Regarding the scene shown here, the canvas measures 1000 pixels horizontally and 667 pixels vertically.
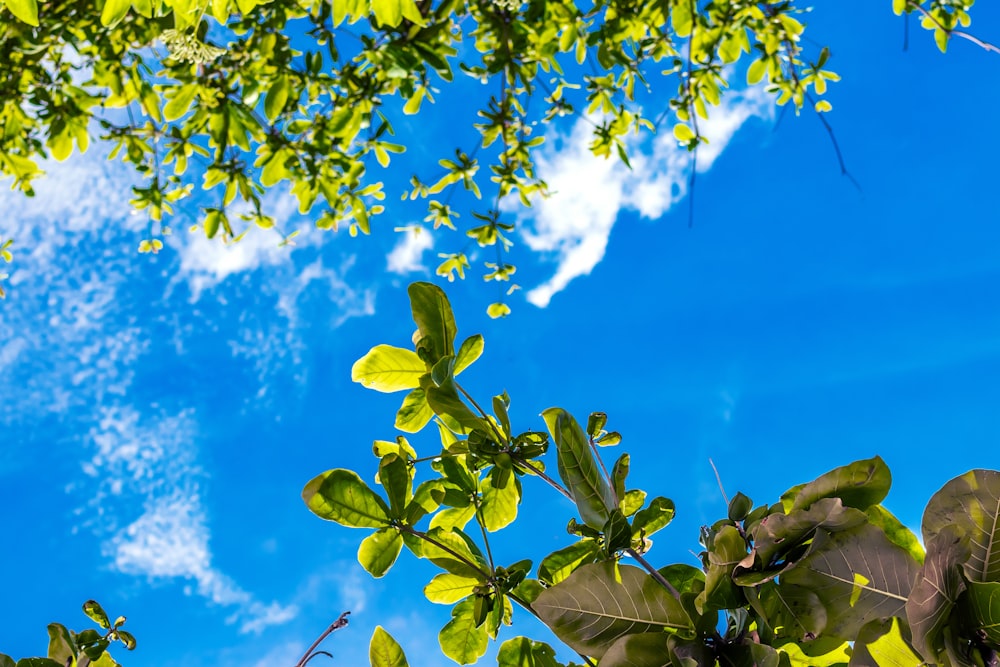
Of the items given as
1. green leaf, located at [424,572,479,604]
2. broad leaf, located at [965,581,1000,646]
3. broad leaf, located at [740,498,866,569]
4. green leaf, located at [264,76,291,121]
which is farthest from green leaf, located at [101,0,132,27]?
broad leaf, located at [965,581,1000,646]

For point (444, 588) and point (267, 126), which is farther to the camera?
point (267, 126)

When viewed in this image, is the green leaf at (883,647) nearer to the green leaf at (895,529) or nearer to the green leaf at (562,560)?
the green leaf at (895,529)

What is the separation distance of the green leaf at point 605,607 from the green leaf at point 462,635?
29 centimetres

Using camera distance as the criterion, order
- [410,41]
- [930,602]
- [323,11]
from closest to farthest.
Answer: [930,602]
[410,41]
[323,11]

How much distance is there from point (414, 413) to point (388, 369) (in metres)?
0.08

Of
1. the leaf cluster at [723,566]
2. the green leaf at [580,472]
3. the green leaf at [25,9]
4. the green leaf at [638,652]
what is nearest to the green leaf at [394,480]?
the leaf cluster at [723,566]

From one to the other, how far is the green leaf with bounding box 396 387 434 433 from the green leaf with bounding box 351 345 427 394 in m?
0.02

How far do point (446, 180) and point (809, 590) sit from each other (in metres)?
3.47

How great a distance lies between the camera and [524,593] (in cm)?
76

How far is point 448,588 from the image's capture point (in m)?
0.78

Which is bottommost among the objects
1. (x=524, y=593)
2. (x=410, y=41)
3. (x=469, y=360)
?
(x=524, y=593)

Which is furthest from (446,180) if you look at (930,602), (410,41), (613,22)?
(930,602)

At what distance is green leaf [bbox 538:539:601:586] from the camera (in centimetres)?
73

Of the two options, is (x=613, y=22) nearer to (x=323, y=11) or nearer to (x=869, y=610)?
(x=323, y=11)
